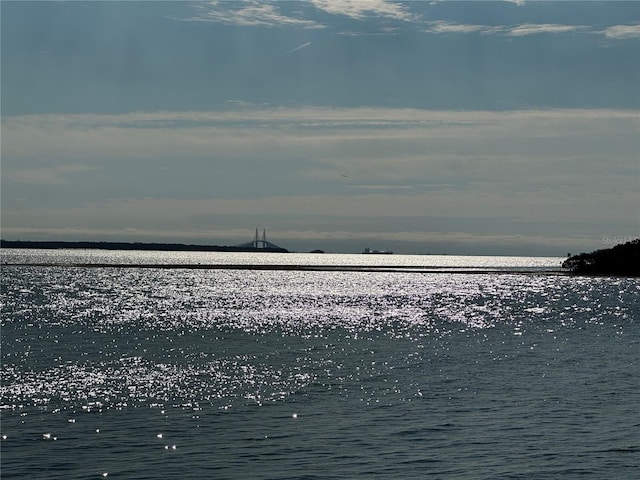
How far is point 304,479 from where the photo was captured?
90.8ft

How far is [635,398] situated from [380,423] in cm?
1444

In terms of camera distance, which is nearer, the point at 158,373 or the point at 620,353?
the point at 158,373

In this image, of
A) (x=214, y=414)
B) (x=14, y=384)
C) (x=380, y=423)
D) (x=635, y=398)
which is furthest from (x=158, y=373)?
(x=635, y=398)

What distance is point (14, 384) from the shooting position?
4384 centimetres

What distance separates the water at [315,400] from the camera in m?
29.8

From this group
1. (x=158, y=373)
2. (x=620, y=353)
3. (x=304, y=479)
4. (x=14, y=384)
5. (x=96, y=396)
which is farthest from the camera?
(x=620, y=353)

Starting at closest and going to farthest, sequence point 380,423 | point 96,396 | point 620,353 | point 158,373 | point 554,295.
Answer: point 380,423 < point 96,396 < point 158,373 < point 620,353 < point 554,295

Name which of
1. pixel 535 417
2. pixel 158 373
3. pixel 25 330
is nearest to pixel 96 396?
pixel 158 373

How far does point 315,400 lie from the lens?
1612 inches

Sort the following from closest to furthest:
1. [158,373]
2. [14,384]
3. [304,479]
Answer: [304,479] < [14,384] < [158,373]

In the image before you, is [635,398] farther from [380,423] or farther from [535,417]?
[380,423]

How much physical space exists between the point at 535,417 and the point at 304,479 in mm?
13807

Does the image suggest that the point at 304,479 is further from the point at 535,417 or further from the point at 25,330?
the point at 25,330

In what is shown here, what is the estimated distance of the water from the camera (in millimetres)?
29766
